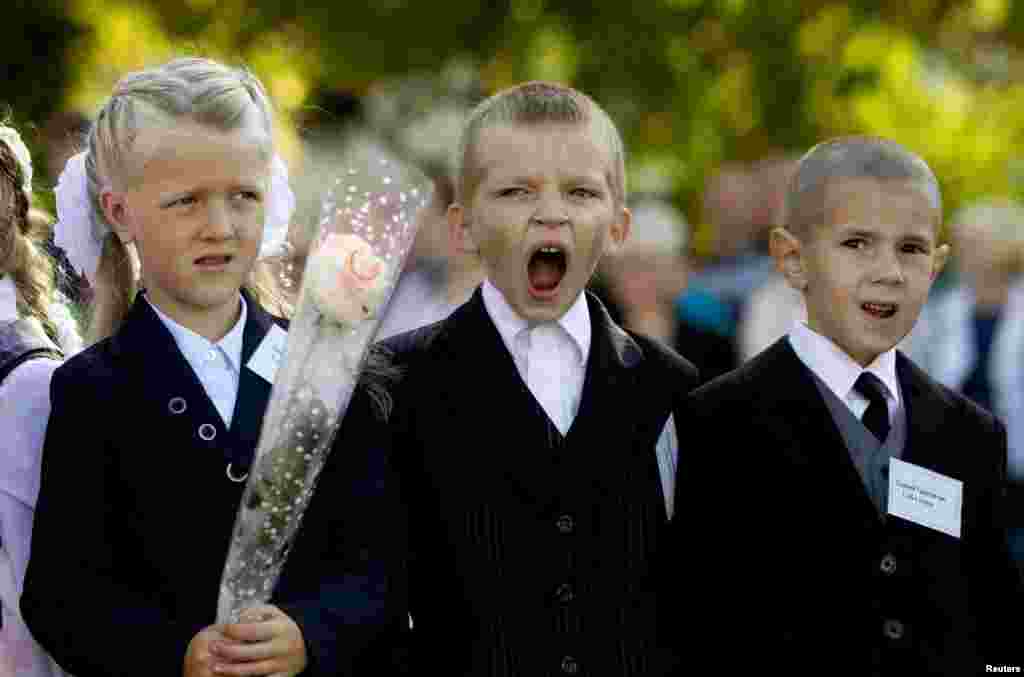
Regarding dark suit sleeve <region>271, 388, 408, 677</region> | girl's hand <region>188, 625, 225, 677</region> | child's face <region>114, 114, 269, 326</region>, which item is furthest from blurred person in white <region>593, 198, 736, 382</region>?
A: girl's hand <region>188, 625, 225, 677</region>

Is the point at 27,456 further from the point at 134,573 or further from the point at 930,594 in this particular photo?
the point at 930,594

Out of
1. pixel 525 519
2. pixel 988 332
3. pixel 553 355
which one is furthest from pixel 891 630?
pixel 988 332

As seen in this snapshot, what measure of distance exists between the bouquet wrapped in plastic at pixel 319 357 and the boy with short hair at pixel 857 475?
36.4 inches

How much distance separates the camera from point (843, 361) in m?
4.46

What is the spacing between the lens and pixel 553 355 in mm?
4418

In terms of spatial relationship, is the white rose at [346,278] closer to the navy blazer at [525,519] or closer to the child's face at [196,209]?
the child's face at [196,209]

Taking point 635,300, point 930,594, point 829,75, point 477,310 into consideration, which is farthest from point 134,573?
point 829,75

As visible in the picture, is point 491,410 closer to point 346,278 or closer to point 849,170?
point 346,278

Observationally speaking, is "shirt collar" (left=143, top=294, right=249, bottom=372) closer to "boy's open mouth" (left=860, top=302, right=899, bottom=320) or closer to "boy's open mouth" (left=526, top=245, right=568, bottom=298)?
"boy's open mouth" (left=526, top=245, right=568, bottom=298)

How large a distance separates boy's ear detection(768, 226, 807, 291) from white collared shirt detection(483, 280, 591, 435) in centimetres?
51

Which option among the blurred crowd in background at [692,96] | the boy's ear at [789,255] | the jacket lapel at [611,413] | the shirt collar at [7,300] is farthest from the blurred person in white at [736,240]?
the shirt collar at [7,300]

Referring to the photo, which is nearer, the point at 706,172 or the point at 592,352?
the point at 592,352

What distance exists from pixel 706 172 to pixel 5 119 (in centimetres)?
933

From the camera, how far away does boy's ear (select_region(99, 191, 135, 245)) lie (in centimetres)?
409
